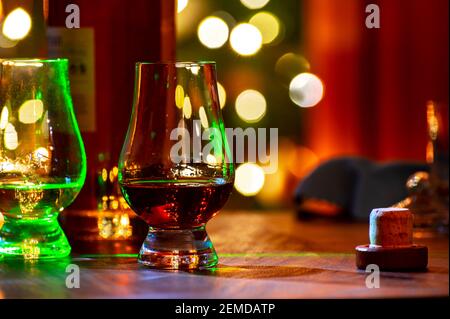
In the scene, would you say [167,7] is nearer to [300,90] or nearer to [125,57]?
[125,57]

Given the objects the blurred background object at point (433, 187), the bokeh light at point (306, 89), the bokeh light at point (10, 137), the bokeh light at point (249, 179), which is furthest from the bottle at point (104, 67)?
the bokeh light at point (249, 179)

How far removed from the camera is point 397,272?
82 cm

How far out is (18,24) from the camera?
7.80 feet

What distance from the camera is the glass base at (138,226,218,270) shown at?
2.75 feet

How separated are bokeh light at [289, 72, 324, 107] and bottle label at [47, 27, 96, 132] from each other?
7.97ft

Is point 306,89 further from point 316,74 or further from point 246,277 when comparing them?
point 246,277

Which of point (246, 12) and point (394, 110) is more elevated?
point (246, 12)

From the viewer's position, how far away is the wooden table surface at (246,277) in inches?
27.6

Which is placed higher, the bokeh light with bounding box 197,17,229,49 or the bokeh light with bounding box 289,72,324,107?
the bokeh light with bounding box 197,17,229,49

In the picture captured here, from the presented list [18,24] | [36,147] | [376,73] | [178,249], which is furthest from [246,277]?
[376,73]

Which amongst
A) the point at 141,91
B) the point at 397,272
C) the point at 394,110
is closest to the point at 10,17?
the point at 394,110

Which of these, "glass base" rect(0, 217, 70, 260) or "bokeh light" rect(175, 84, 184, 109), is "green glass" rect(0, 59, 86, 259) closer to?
"glass base" rect(0, 217, 70, 260)

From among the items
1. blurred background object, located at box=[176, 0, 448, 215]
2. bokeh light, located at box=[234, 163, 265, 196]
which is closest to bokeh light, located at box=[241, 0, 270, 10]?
blurred background object, located at box=[176, 0, 448, 215]

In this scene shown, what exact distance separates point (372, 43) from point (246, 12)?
2.25ft
